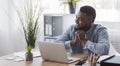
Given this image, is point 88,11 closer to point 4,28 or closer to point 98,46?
point 98,46

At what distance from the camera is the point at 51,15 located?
3.72 meters

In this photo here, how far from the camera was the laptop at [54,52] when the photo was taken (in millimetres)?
1949

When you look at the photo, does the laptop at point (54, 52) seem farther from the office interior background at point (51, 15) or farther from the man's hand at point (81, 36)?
the office interior background at point (51, 15)

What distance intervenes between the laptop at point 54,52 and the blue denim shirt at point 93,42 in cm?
33

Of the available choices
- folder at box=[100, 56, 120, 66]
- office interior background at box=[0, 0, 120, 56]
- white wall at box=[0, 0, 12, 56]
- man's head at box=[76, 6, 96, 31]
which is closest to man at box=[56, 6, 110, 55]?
man's head at box=[76, 6, 96, 31]

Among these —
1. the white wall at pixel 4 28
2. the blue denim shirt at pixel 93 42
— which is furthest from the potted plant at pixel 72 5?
the white wall at pixel 4 28

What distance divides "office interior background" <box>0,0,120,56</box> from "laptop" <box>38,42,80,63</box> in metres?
1.62

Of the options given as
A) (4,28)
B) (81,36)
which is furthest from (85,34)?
(4,28)

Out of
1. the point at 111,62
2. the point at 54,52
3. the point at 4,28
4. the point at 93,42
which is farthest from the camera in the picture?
the point at 4,28

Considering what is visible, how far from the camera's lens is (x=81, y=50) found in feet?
8.45

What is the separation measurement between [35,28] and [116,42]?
175 centimetres

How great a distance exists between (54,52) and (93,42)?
651 mm

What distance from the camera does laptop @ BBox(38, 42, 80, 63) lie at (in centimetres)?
195

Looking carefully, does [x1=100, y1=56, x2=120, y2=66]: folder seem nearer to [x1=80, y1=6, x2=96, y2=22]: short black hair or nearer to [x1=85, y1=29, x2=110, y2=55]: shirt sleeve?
[x1=85, y1=29, x2=110, y2=55]: shirt sleeve
